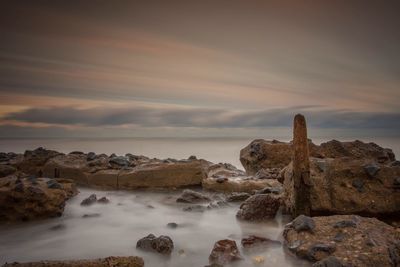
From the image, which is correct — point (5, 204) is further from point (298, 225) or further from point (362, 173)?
point (362, 173)

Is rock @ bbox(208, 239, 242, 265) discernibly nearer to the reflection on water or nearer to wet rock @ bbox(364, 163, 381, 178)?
the reflection on water

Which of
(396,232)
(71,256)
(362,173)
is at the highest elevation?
(362,173)

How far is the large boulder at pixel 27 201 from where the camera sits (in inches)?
279

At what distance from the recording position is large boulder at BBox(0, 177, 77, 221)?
23.2 feet

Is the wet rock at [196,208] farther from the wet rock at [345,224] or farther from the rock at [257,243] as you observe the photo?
the wet rock at [345,224]

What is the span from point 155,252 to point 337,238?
9.25ft

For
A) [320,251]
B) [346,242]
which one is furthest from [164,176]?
[346,242]

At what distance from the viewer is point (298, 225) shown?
5.28m

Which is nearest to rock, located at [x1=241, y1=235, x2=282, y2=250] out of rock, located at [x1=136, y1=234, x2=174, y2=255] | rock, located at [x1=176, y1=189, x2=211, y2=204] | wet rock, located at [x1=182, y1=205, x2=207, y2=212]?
rock, located at [x1=136, y1=234, x2=174, y2=255]

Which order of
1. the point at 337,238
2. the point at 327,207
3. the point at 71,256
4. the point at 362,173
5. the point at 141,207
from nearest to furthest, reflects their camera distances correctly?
the point at 337,238, the point at 71,256, the point at 327,207, the point at 362,173, the point at 141,207

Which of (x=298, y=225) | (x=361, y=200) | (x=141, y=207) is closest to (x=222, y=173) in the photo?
(x=141, y=207)

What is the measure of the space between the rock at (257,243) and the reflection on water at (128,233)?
0.17 metres

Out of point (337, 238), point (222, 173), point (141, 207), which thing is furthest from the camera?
point (222, 173)

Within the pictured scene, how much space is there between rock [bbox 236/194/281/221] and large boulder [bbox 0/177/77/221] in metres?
4.36
